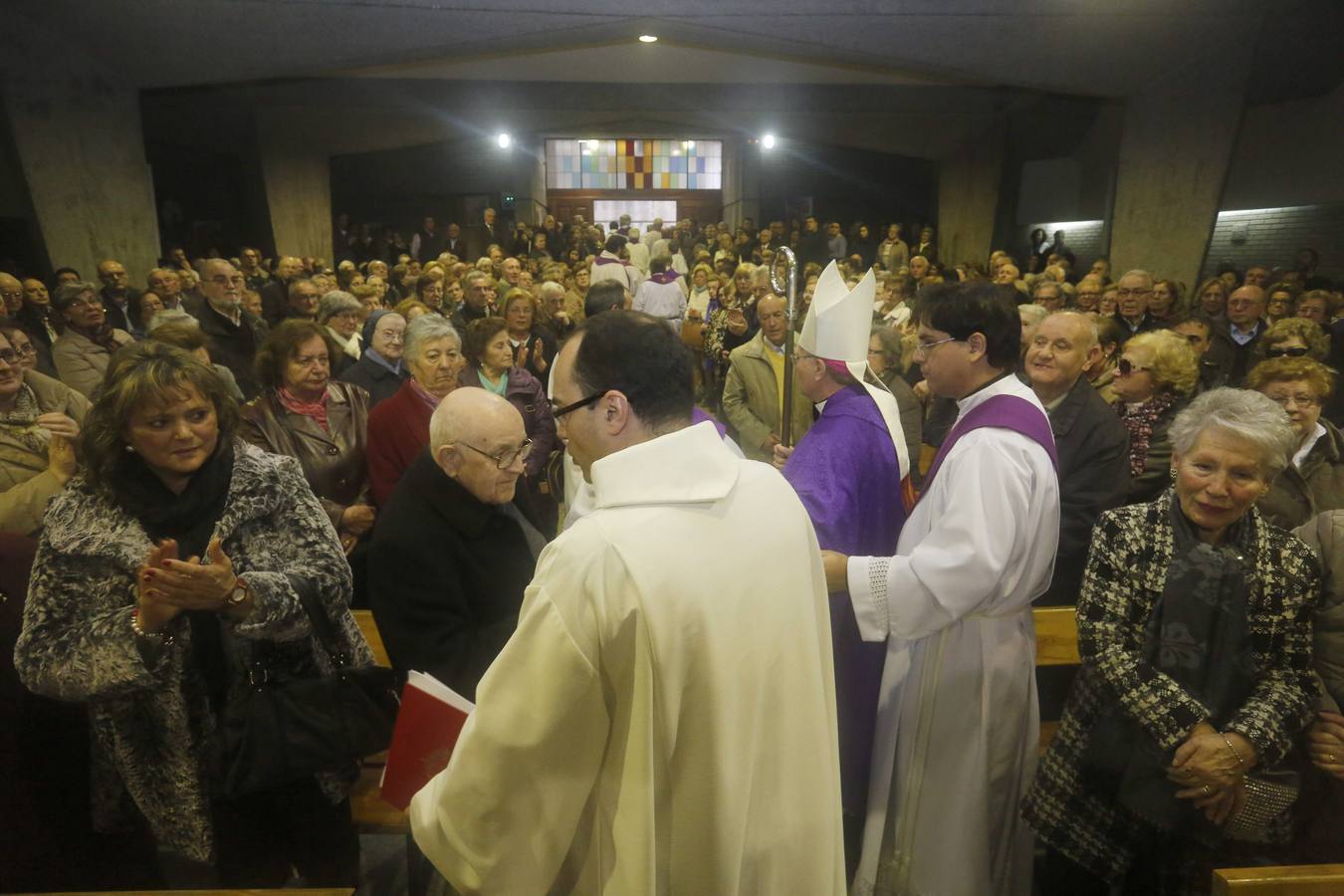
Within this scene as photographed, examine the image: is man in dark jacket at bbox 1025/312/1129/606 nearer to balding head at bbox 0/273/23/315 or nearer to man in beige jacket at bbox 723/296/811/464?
man in beige jacket at bbox 723/296/811/464

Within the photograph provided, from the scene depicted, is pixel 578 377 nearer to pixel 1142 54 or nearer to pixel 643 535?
pixel 643 535

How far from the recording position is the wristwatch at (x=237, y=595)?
1.92m

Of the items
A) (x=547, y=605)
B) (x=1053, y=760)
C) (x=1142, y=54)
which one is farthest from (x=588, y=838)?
(x=1142, y=54)

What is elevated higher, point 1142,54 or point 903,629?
point 1142,54

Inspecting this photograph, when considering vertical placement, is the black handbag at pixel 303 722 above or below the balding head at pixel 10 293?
below

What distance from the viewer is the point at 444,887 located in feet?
8.43

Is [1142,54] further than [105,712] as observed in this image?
Yes

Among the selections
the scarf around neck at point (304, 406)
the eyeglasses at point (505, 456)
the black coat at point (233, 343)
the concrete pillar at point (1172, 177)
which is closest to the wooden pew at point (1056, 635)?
the eyeglasses at point (505, 456)

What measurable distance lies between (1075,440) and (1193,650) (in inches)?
47.9

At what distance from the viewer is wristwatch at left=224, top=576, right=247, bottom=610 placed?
1.92m

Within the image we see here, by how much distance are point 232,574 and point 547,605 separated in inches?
43.7

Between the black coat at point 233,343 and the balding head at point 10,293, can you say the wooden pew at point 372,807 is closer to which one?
the black coat at point 233,343

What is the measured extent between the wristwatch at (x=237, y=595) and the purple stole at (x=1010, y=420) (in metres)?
1.76

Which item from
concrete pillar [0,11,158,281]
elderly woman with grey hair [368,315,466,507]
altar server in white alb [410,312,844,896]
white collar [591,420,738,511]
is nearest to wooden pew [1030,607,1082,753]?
altar server in white alb [410,312,844,896]
